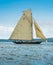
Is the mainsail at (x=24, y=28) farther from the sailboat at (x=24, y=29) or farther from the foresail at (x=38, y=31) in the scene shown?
the foresail at (x=38, y=31)

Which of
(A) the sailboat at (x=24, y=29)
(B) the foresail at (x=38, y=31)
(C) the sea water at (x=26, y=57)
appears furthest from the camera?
(A) the sailboat at (x=24, y=29)

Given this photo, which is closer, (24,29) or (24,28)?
(24,28)

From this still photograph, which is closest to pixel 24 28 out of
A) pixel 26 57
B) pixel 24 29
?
pixel 24 29

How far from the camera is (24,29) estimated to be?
105 m

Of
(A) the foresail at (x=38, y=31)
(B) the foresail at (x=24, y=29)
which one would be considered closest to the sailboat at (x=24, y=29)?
(B) the foresail at (x=24, y=29)

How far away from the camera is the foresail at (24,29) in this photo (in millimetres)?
103188

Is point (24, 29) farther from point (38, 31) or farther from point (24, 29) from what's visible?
point (38, 31)

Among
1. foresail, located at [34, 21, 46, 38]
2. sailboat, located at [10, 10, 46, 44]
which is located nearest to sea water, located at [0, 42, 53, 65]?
foresail, located at [34, 21, 46, 38]

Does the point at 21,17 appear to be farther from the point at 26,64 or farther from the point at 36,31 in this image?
the point at 26,64

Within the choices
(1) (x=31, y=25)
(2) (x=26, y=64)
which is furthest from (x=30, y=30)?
(2) (x=26, y=64)

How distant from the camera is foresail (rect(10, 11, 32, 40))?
10319cm

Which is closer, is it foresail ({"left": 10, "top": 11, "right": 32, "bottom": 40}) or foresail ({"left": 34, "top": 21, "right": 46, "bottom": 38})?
foresail ({"left": 34, "top": 21, "right": 46, "bottom": 38})

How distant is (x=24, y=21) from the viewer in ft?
337

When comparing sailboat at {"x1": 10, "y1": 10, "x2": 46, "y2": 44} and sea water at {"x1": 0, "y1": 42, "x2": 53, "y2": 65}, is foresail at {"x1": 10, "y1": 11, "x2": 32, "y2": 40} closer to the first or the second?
sailboat at {"x1": 10, "y1": 10, "x2": 46, "y2": 44}
